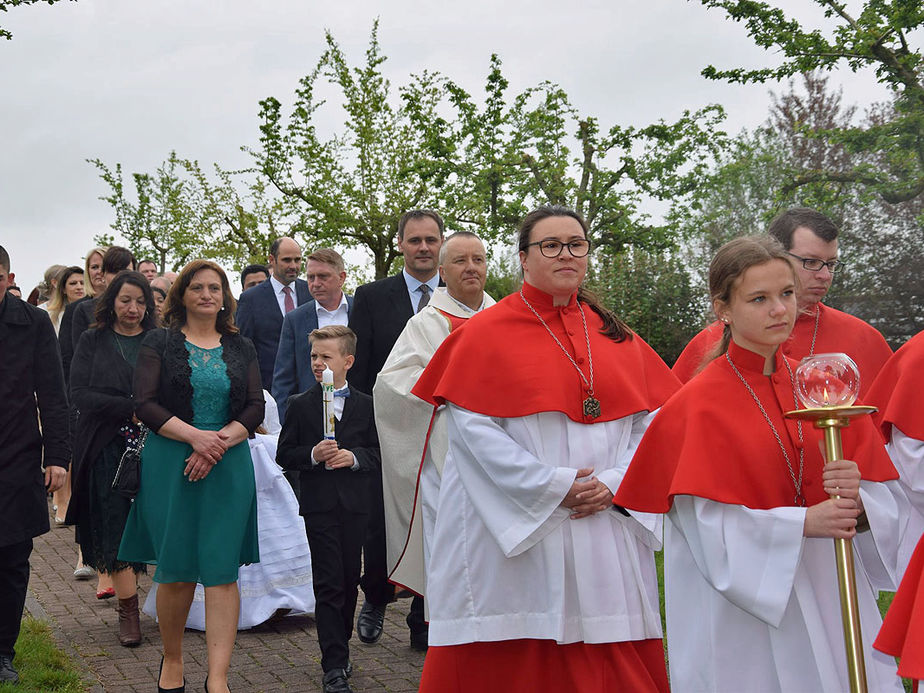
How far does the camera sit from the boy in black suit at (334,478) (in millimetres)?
6301

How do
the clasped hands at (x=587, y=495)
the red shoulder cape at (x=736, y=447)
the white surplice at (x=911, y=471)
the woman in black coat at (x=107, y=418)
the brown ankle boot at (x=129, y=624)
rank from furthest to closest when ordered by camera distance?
the woman in black coat at (x=107, y=418), the brown ankle boot at (x=129, y=624), the clasped hands at (x=587, y=495), the white surplice at (x=911, y=471), the red shoulder cape at (x=736, y=447)

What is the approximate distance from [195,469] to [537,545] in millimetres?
2195

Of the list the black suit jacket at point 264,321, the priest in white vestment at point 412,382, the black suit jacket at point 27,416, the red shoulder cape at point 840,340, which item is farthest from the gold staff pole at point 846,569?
the black suit jacket at point 264,321

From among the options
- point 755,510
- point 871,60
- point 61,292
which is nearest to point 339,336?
point 755,510

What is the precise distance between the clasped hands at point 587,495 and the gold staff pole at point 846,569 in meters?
1.27

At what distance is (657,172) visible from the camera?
76.0ft

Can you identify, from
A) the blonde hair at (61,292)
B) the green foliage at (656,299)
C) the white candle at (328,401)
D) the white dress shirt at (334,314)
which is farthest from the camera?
the green foliage at (656,299)

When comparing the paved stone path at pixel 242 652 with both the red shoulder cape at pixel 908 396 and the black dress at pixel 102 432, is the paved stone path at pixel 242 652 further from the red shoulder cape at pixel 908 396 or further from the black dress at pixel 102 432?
the red shoulder cape at pixel 908 396

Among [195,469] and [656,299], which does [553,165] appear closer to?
[656,299]

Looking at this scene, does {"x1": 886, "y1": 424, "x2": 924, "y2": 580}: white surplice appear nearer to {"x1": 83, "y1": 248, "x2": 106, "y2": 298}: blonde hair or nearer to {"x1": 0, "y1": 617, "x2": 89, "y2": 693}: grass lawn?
{"x1": 0, "y1": 617, "x2": 89, "y2": 693}: grass lawn

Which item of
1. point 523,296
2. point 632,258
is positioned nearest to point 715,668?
point 523,296

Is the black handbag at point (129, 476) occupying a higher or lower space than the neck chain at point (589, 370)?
lower

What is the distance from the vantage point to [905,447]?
13.6 feet

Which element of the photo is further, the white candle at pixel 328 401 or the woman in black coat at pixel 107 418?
the woman in black coat at pixel 107 418
